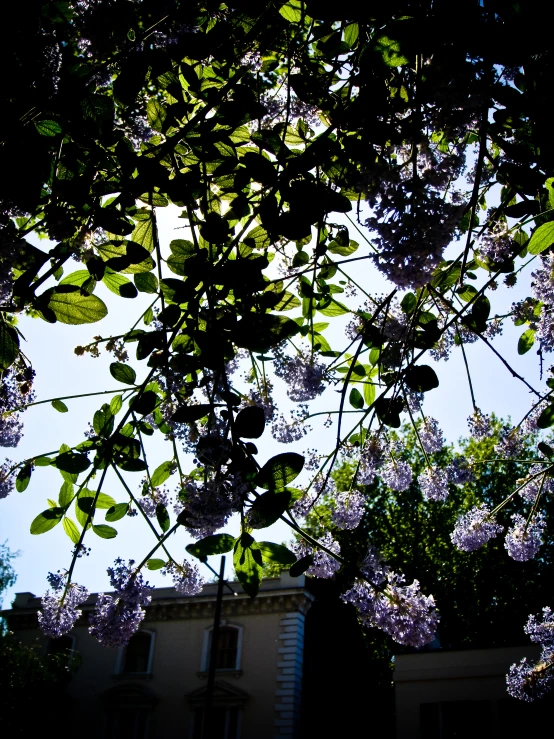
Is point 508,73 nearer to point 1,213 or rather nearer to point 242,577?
point 1,213

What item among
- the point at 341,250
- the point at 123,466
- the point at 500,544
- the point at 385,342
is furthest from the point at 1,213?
the point at 500,544

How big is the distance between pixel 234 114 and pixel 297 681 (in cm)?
1852

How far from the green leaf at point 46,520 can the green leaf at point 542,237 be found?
2.15 m

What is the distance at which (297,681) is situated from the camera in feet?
58.1

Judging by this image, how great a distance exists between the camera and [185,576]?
284 centimetres

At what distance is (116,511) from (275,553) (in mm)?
909

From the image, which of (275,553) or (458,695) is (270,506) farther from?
(458,695)

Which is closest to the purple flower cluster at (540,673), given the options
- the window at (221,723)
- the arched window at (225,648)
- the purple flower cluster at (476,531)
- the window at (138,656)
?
the purple flower cluster at (476,531)

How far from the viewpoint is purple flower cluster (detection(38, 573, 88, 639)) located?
2.64 m

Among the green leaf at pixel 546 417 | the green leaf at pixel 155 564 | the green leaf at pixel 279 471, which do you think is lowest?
the green leaf at pixel 155 564

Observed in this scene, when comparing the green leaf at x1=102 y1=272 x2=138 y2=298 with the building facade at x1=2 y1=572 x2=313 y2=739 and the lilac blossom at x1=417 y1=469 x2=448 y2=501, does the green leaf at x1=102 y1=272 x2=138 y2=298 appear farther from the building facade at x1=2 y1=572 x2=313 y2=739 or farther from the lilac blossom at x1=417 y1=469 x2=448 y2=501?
the building facade at x1=2 y1=572 x2=313 y2=739

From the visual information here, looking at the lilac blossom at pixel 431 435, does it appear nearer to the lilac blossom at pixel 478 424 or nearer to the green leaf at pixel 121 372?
the lilac blossom at pixel 478 424

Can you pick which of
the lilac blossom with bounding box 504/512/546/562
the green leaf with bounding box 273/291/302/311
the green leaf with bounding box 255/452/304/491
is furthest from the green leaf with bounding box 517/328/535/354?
the green leaf with bounding box 255/452/304/491

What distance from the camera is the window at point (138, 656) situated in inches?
756
